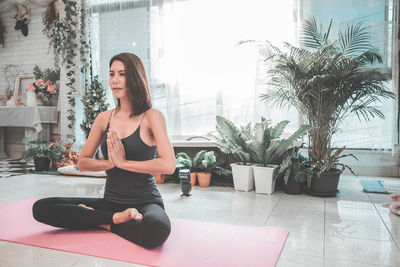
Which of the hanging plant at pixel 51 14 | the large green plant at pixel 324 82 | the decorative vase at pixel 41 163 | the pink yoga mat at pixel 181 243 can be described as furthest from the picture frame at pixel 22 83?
the large green plant at pixel 324 82

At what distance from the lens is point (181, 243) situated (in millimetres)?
2043

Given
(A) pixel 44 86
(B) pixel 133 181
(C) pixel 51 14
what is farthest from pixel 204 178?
(C) pixel 51 14

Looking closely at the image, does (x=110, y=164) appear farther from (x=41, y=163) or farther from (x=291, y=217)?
(x=41, y=163)

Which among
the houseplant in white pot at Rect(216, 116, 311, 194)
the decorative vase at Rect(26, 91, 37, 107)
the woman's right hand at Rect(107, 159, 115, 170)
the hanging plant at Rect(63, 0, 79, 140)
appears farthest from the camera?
the decorative vase at Rect(26, 91, 37, 107)

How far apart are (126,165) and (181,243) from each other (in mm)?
562

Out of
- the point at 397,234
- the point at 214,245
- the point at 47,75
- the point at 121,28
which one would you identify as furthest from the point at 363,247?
the point at 47,75

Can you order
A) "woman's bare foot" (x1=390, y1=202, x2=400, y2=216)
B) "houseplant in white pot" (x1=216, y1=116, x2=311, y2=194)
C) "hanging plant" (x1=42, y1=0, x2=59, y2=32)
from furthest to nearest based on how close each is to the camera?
1. "hanging plant" (x1=42, y1=0, x2=59, y2=32)
2. "houseplant in white pot" (x1=216, y1=116, x2=311, y2=194)
3. "woman's bare foot" (x1=390, y1=202, x2=400, y2=216)

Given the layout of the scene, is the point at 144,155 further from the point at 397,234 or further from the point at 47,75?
the point at 47,75

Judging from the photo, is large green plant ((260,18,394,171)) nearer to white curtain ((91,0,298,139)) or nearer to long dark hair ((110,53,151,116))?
white curtain ((91,0,298,139))

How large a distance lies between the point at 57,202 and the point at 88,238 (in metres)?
0.29

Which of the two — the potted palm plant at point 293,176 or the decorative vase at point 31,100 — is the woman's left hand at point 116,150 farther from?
the decorative vase at point 31,100

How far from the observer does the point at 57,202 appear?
213cm

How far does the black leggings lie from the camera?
1.93 metres

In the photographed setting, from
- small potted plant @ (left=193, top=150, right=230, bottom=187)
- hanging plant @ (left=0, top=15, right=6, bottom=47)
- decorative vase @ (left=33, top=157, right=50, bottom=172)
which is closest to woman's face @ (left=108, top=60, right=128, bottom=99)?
small potted plant @ (left=193, top=150, right=230, bottom=187)
